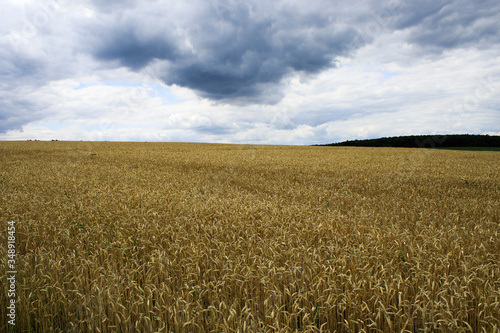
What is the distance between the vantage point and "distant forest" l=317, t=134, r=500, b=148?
7094 cm

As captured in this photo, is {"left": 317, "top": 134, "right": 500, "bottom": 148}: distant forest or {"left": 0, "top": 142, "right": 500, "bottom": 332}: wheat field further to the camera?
{"left": 317, "top": 134, "right": 500, "bottom": 148}: distant forest

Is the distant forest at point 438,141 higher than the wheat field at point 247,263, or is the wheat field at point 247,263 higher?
the distant forest at point 438,141

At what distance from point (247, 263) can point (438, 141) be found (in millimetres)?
94866

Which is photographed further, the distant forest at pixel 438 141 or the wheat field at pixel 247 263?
the distant forest at pixel 438 141

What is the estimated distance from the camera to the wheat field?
3.36 meters

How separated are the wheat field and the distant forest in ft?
243

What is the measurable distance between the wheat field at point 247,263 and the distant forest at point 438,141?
74.2 metres

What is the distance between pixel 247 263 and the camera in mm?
4543

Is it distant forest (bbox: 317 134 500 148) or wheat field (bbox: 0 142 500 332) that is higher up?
distant forest (bbox: 317 134 500 148)

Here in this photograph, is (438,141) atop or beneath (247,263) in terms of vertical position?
atop

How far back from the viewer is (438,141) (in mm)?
80125

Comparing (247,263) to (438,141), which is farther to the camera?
(438,141)

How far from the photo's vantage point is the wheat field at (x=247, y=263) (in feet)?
11.0

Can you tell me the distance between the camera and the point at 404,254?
5.01 meters
